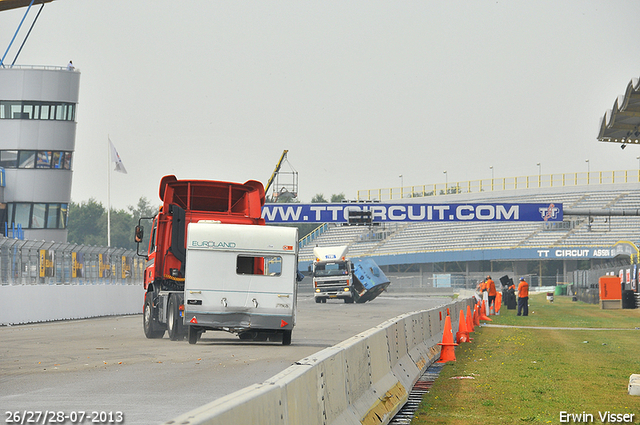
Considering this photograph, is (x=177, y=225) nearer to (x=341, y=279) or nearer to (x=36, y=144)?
(x=341, y=279)

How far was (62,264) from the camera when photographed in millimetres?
30297

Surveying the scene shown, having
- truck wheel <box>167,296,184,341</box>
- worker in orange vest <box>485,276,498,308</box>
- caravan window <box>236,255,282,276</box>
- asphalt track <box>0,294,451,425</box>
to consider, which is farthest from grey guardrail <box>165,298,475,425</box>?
worker in orange vest <box>485,276,498,308</box>

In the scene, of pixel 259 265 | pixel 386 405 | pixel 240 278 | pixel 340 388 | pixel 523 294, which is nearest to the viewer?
pixel 340 388

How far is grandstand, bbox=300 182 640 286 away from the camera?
82750mm

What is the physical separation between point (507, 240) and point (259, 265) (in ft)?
238

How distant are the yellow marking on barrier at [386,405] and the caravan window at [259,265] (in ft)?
25.0

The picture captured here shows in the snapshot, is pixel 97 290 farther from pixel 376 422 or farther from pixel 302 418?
pixel 302 418

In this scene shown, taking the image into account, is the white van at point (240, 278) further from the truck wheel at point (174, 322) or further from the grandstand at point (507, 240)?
the grandstand at point (507, 240)

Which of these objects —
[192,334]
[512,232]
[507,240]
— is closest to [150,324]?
[192,334]

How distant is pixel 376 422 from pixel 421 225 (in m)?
92.4

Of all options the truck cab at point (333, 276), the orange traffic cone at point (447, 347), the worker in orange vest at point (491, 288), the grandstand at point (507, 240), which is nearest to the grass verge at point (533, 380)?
the orange traffic cone at point (447, 347)

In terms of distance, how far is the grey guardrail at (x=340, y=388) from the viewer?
A: 445cm

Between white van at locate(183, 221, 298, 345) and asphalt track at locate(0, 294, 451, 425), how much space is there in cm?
61

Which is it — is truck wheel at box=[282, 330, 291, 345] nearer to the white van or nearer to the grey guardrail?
the white van
